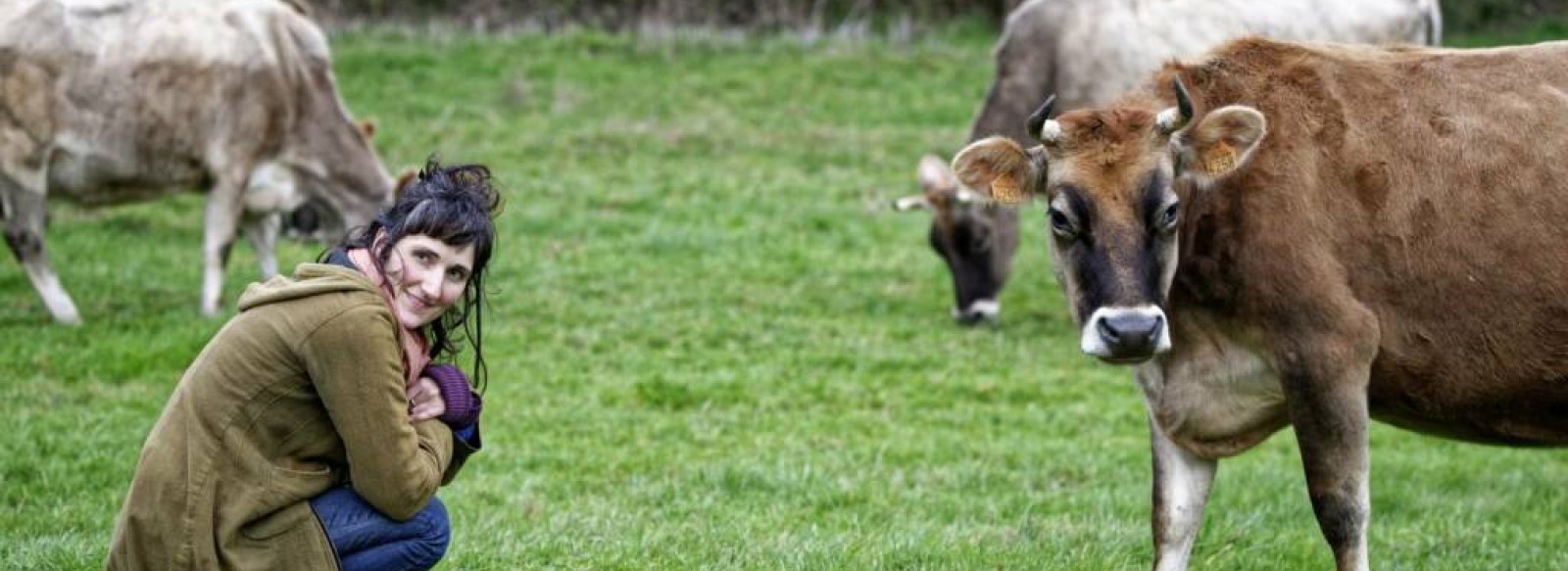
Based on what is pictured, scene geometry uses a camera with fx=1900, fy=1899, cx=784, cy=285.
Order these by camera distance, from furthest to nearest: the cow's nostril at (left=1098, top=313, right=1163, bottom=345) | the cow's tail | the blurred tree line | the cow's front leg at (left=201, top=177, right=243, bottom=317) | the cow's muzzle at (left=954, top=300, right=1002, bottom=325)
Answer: the blurred tree line → the cow's tail → the cow's muzzle at (left=954, top=300, right=1002, bottom=325) → the cow's front leg at (left=201, top=177, right=243, bottom=317) → the cow's nostril at (left=1098, top=313, right=1163, bottom=345)

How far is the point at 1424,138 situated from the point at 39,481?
5.51 m

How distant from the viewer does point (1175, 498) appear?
6320 mm

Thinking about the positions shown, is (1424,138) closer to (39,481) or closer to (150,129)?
(39,481)

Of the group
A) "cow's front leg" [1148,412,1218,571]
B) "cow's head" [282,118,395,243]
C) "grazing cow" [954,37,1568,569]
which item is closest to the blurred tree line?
"cow's head" [282,118,395,243]

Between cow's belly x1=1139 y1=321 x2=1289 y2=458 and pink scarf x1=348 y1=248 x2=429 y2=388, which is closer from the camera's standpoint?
pink scarf x1=348 y1=248 x2=429 y2=388

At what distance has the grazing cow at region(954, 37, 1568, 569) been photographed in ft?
18.7

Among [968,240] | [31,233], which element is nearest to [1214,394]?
[968,240]

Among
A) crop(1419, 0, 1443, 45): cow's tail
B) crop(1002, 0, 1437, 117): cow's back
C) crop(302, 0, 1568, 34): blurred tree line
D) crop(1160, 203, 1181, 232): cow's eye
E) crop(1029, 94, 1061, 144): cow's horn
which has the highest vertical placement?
crop(1029, 94, 1061, 144): cow's horn

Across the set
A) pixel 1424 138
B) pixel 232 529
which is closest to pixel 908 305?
pixel 1424 138

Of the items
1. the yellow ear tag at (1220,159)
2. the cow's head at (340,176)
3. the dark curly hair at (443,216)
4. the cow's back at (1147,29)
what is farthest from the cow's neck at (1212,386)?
the cow's head at (340,176)

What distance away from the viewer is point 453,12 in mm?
22438

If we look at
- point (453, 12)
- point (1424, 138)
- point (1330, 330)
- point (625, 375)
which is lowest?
point (453, 12)

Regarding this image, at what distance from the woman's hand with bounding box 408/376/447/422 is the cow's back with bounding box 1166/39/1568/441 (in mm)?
2453

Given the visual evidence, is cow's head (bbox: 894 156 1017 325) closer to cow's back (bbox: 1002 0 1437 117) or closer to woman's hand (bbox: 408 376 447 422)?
cow's back (bbox: 1002 0 1437 117)
